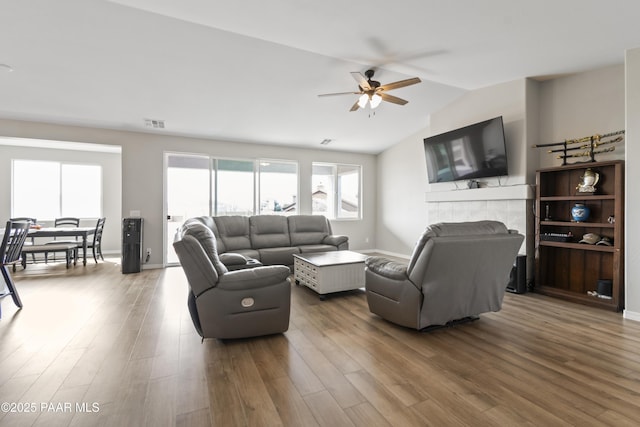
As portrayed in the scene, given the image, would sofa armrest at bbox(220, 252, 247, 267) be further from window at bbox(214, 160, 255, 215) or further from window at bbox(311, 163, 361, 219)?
window at bbox(311, 163, 361, 219)

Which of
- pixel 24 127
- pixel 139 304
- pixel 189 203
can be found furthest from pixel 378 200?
pixel 24 127

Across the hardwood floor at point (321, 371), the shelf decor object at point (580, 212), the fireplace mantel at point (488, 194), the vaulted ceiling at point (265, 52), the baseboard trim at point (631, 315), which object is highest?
the vaulted ceiling at point (265, 52)

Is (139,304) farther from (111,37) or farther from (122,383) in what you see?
(111,37)

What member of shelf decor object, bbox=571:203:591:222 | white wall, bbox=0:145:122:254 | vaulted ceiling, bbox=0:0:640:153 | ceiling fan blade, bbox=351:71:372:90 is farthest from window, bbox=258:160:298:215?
shelf decor object, bbox=571:203:591:222

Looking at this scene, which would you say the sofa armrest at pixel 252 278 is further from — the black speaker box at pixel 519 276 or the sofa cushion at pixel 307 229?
the black speaker box at pixel 519 276

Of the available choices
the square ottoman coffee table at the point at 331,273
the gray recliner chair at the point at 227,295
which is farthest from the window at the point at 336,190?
the gray recliner chair at the point at 227,295

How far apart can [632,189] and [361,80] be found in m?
3.22

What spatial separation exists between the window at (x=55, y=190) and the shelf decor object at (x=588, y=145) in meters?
9.42

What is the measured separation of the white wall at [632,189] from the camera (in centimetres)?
312

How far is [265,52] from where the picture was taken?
3.71m

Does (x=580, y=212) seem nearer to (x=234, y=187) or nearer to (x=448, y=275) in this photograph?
(x=448, y=275)

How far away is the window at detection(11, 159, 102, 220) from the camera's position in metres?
6.57

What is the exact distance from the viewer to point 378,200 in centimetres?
788

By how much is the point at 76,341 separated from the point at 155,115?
3.78 m
